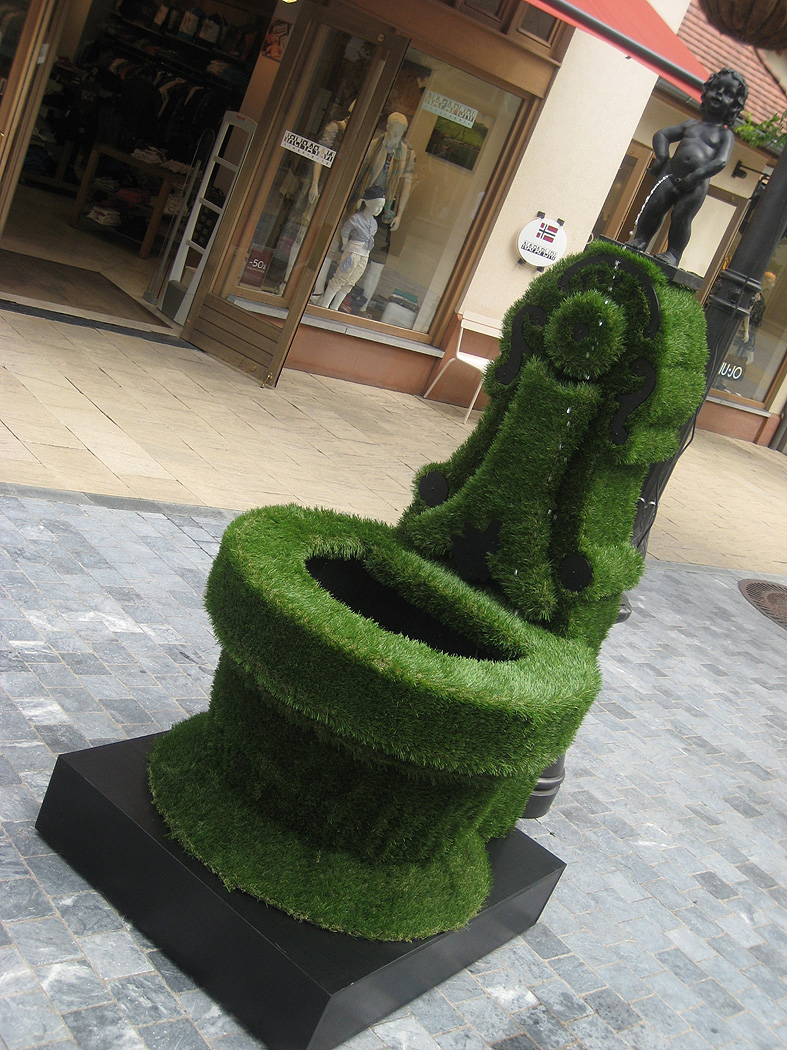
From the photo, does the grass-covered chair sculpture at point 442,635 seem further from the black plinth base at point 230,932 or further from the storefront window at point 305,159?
the storefront window at point 305,159

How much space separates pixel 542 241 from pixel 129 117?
524 centimetres

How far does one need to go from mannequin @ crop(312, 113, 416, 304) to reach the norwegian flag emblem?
4.25ft

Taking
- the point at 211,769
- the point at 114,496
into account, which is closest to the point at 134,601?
the point at 114,496

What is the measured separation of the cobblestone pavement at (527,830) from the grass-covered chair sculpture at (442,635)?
12.6 inches

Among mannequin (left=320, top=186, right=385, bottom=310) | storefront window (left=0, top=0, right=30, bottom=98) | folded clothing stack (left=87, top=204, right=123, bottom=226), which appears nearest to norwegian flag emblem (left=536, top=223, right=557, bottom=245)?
mannequin (left=320, top=186, right=385, bottom=310)

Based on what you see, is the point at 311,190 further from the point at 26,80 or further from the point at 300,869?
the point at 300,869

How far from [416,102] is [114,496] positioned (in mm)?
5110

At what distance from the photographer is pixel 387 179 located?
8.85m

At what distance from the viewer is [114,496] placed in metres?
5.14

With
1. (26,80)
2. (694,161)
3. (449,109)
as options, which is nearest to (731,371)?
(449,109)

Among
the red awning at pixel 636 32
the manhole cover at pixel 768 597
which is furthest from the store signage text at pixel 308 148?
the manhole cover at pixel 768 597

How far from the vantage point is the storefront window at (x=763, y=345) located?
15.0 m

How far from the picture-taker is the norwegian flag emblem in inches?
377

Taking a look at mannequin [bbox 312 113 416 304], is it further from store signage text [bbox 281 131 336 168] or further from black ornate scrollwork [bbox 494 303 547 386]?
black ornate scrollwork [bbox 494 303 547 386]
